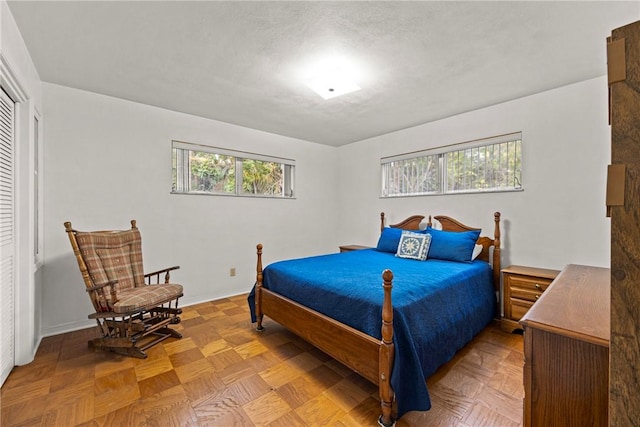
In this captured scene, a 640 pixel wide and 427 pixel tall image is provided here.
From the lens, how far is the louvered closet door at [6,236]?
6.50ft

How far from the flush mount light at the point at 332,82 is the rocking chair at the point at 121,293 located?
2.28 metres

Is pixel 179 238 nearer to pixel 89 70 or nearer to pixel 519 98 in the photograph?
pixel 89 70

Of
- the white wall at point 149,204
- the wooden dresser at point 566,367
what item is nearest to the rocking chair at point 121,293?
the white wall at point 149,204

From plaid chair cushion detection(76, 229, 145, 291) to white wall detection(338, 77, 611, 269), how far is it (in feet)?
11.5

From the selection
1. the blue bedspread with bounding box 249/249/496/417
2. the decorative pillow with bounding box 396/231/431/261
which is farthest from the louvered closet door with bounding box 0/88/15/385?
the decorative pillow with bounding box 396/231/431/261

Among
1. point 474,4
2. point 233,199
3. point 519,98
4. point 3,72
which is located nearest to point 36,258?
point 3,72

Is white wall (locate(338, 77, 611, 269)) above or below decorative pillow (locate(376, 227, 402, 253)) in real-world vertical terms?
above

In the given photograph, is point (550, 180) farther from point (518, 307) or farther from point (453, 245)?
point (518, 307)

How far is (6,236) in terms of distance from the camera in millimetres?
2061

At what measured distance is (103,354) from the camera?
7.76ft

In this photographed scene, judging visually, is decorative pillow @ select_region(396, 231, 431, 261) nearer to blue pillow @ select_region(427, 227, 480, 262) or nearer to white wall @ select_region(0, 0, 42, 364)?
blue pillow @ select_region(427, 227, 480, 262)

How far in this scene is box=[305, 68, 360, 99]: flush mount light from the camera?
2.44 meters

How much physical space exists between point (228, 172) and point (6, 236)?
7.47 feet

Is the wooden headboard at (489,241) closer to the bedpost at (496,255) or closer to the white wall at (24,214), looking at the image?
the bedpost at (496,255)
